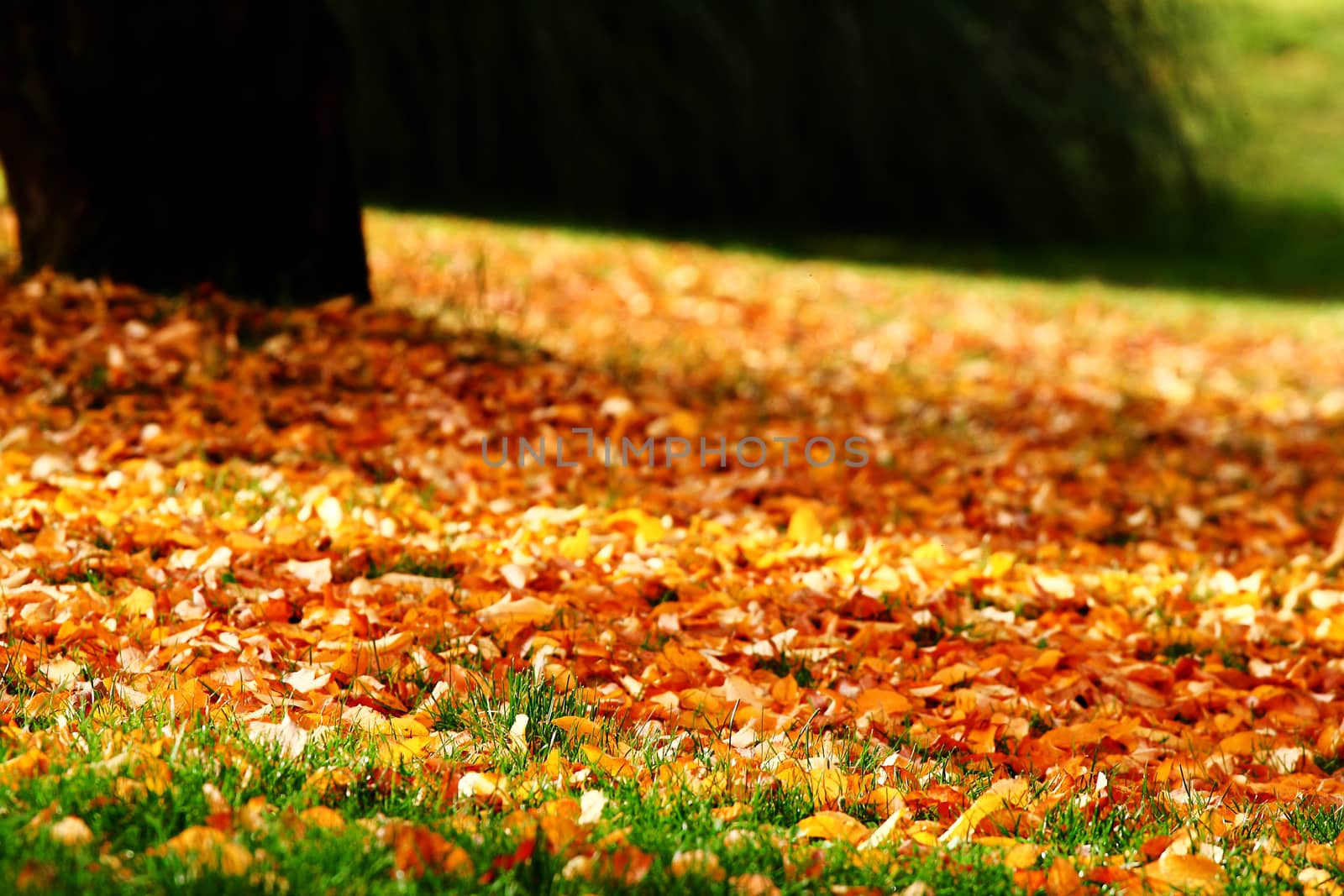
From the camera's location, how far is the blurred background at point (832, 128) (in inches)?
426

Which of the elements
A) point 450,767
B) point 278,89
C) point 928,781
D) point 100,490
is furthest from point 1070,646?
point 278,89

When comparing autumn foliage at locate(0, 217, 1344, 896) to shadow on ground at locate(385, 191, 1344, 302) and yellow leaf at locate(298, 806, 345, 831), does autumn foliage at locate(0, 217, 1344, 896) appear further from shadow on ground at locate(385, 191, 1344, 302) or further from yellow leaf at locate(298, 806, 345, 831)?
shadow on ground at locate(385, 191, 1344, 302)

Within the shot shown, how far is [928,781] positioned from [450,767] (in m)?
0.83

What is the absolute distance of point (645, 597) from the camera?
3.42 m

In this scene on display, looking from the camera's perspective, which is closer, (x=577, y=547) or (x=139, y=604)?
(x=139, y=604)

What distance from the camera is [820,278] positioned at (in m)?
9.17

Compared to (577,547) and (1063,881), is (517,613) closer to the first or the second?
(577,547)

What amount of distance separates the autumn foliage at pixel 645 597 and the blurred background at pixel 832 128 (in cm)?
464

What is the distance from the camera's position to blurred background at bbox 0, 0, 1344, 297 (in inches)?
426

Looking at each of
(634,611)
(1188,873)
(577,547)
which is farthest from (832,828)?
(577,547)

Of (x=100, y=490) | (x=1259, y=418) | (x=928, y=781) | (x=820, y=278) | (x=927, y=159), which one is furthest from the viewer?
(x=927, y=159)

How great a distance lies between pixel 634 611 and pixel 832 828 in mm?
1207

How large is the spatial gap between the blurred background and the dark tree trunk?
5.06 m

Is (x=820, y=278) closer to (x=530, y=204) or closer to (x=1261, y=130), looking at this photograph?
(x=530, y=204)
